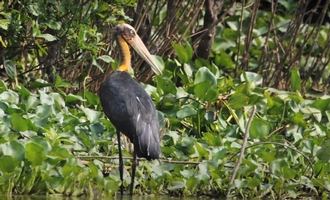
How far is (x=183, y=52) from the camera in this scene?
10.4 m

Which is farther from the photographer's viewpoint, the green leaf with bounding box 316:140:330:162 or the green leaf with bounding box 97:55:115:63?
the green leaf with bounding box 97:55:115:63

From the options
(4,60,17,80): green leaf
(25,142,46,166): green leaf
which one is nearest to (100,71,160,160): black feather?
(25,142,46,166): green leaf

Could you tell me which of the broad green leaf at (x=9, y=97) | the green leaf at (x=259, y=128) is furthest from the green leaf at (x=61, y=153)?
the green leaf at (x=259, y=128)

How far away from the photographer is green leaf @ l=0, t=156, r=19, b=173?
24.9 feet

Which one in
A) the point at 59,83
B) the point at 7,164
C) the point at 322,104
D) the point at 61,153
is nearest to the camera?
the point at 7,164

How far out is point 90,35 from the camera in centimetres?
946

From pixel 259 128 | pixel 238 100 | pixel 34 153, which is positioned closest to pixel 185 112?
pixel 238 100

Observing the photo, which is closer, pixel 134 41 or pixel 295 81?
pixel 134 41

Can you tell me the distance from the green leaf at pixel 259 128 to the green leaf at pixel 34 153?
86.1 inches

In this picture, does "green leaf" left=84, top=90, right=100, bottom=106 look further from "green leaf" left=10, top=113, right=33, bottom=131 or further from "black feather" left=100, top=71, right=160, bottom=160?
"green leaf" left=10, top=113, right=33, bottom=131

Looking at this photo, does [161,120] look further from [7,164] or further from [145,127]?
[7,164]

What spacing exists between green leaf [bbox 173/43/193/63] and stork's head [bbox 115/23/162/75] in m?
0.61

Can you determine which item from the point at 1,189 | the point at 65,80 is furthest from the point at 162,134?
the point at 1,189

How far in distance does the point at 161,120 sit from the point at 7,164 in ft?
6.34
